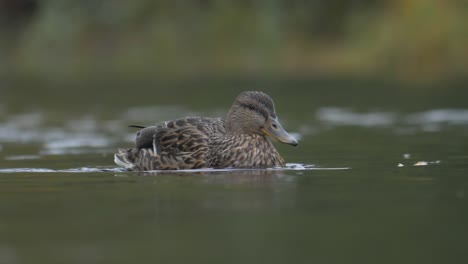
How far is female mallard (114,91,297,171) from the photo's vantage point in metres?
10.5

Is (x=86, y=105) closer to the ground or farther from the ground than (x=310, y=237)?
farther from the ground

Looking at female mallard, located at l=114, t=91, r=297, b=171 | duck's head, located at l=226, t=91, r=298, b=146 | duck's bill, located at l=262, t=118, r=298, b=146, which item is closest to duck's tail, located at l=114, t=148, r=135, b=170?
female mallard, located at l=114, t=91, r=297, b=171

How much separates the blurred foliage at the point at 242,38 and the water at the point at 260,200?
25.1 ft

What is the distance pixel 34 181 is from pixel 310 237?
12.0ft

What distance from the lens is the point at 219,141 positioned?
10633 mm

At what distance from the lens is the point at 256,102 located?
35.6 ft

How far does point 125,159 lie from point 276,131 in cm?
139

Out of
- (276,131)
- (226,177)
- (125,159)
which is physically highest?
(276,131)

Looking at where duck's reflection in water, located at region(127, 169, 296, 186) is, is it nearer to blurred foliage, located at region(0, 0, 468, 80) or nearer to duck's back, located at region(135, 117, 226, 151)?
duck's back, located at region(135, 117, 226, 151)

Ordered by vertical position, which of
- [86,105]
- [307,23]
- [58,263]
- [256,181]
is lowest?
[58,263]

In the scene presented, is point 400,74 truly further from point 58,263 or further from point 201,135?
point 58,263

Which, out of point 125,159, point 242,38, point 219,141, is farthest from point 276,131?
point 242,38

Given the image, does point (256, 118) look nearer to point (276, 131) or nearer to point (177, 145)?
point (276, 131)

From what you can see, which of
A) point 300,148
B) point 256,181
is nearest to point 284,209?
point 256,181
